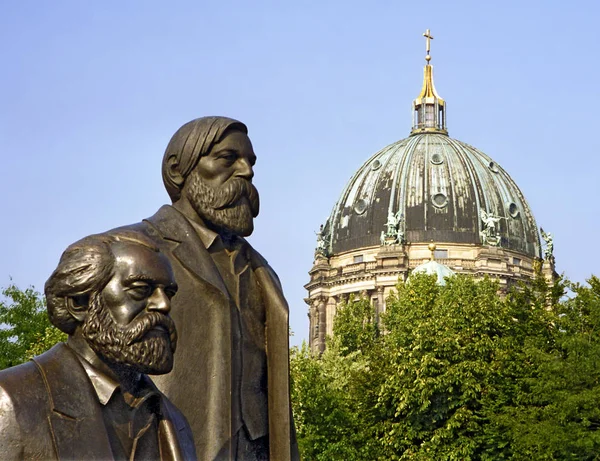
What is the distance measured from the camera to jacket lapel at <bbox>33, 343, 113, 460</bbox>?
3.98 meters

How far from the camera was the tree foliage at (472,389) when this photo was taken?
37.0 meters

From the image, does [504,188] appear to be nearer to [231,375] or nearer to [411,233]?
[411,233]

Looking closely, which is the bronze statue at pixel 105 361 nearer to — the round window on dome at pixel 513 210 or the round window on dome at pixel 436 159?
the round window on dome at pixel 436 159

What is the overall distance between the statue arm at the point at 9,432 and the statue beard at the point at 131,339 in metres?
0.36

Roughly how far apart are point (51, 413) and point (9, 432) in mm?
157

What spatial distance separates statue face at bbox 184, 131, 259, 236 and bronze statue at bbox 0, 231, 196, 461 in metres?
3.17

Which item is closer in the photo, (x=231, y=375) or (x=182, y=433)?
(x=182, y=433)

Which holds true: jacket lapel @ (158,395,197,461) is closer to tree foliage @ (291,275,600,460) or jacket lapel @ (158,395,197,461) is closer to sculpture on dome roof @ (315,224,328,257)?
tree foliage @ (291,275,600,460)

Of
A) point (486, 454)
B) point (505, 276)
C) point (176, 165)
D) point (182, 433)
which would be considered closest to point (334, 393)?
point (486, 454)

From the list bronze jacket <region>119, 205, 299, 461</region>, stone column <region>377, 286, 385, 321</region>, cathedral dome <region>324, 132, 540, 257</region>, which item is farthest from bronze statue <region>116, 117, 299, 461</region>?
cathedral dome <region>324, 132, 540, 257</region>

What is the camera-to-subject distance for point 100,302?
418cm

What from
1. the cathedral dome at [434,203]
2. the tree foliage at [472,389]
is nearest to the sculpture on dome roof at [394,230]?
the cathedral dome at [434,203]

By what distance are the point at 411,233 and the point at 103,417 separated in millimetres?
95515

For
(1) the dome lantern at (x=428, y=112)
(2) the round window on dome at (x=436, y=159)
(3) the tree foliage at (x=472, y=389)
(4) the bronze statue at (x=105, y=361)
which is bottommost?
(4) the bronze statue at (x=105, y=361)
